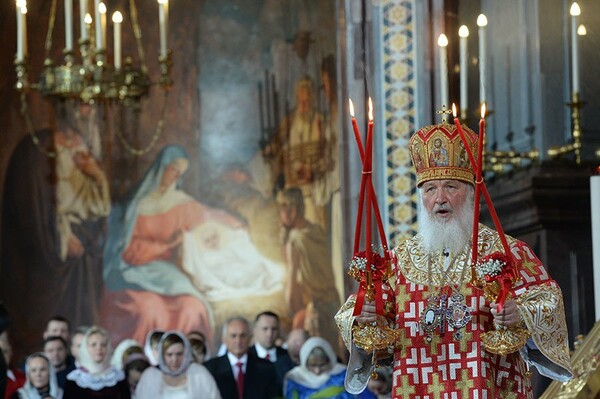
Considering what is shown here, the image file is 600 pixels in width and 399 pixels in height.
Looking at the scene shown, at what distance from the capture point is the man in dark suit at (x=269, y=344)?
14531 mm

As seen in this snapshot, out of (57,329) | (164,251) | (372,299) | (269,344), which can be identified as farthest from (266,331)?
(372,299)

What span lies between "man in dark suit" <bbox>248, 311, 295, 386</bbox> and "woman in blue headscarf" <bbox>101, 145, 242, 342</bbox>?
1.29 meters

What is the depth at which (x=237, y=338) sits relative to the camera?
578 inches

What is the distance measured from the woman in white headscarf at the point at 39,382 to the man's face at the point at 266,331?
6.45 ft

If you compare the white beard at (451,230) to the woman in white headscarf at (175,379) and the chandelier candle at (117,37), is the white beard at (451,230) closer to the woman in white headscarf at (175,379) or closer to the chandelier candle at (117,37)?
the woman in white headscarf at (175,379)

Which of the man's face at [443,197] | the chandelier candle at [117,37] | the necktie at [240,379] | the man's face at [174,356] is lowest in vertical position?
the necktie at [240,379]

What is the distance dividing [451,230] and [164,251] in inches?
378

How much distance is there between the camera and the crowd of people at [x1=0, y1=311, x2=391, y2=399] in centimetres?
1370

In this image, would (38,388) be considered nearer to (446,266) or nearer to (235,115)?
(235,115)

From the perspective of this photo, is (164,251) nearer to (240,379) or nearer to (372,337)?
(240,379)

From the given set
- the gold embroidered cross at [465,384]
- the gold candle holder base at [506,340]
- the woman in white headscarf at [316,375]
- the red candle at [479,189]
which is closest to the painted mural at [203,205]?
the woman in white headscarf at [316,375]

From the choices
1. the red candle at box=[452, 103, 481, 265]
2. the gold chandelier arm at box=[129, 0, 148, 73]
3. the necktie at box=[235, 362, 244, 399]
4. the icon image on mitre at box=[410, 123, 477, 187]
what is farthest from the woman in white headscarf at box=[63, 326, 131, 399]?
the red candle at box=[452, 103, 481, 265]

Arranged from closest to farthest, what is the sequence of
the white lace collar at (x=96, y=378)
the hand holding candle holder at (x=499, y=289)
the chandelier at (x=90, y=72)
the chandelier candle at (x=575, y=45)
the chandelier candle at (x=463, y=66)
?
the hand holding candle holder at (x=499, y=289) → the chandelier candle at (x=463, y=66) → the chandelier candle at (x=575, y=45) → the white lace collar at (x=96, y=378) → the chandelier at (x=90, y=72)

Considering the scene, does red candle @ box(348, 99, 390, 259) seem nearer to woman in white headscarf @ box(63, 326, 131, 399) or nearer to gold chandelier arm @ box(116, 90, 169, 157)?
woman in white headscarf @ box(63, 326, 131, 399)
